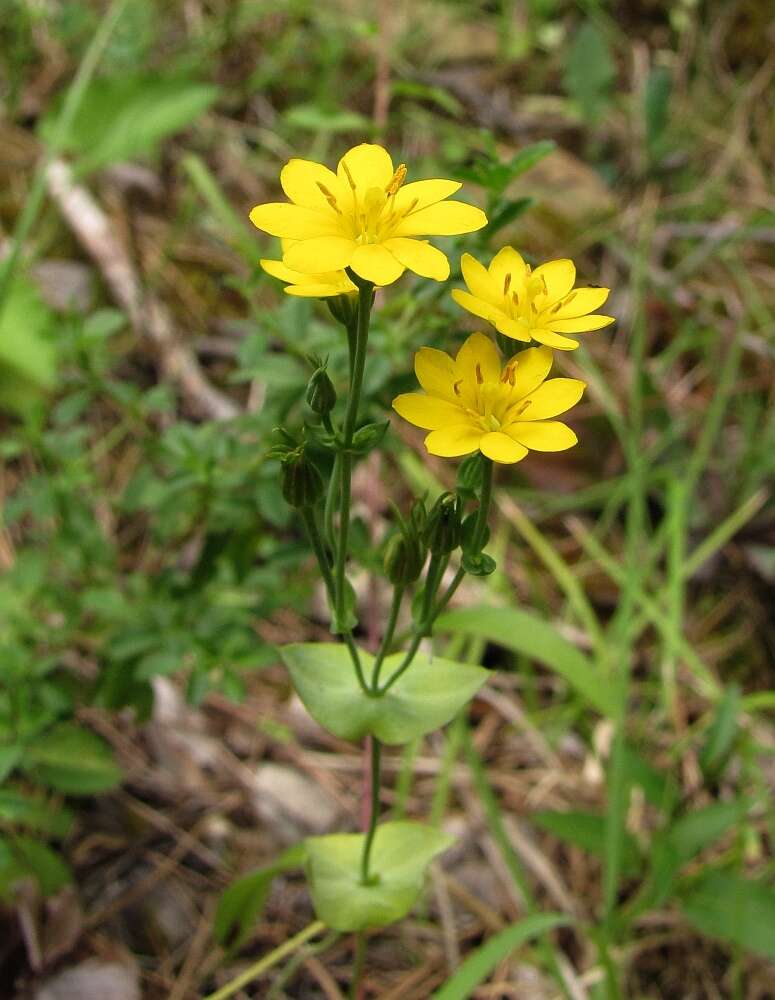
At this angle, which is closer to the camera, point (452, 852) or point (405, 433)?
point (452, 852)

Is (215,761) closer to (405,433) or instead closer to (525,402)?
(405,433)

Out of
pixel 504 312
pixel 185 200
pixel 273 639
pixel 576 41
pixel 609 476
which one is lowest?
pixel 273 639

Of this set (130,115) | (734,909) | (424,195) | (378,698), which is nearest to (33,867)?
(378,698)

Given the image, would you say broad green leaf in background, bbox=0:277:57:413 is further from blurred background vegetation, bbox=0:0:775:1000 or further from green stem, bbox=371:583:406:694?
green stem, bbox=371:583:406:694

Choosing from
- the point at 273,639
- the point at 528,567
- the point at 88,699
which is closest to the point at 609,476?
the point at 528,567

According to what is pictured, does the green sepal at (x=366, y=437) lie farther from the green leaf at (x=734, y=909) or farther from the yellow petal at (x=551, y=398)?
the green leaf at (x=734, y=909)

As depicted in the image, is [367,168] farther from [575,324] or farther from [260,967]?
[260,967]

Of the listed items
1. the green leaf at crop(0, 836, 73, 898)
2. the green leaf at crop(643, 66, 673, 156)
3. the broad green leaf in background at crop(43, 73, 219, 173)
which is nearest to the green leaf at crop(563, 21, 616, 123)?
the green leaf at crop(643, 66, 673, 156)
